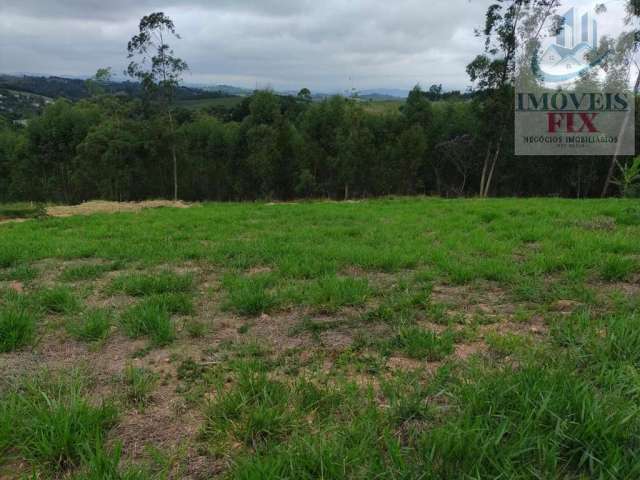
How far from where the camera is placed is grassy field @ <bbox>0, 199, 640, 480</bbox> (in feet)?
4.70

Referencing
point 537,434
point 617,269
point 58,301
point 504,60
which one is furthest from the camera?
point 504,60

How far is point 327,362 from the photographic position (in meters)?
2.19

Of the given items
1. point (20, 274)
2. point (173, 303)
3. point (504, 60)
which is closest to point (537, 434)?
point (173, 303)

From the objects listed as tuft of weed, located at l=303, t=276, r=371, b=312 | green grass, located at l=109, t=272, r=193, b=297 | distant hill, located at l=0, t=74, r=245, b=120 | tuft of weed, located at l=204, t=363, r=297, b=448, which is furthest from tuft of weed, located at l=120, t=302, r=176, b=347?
distant hill, located at l=0, t=74, r=245, b=120

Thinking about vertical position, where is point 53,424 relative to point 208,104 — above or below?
below

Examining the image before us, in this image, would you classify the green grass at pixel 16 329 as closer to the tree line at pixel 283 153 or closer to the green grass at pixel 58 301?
the green grass at pixel 58 301

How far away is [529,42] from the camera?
1781 cm

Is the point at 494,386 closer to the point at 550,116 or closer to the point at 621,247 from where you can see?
the point at 621,247

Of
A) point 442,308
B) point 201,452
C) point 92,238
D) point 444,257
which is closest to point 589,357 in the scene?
point 442,308

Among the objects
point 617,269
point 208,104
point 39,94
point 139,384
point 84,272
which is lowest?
point 139,384

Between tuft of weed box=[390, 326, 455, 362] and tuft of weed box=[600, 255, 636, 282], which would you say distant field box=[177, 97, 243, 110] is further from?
tuft of weed box=[390, 326, 455, 362]

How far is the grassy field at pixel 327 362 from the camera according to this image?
4.70ft

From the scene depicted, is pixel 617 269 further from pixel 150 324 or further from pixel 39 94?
pixel 39 94

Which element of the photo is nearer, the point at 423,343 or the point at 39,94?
the point at 423,343
